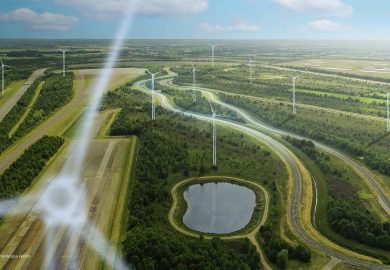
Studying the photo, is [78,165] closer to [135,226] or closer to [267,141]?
[135,226]

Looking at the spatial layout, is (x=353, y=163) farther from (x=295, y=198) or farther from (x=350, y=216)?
(x=350, y=216)

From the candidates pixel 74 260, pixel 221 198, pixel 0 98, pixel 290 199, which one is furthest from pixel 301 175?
pixel 0 98

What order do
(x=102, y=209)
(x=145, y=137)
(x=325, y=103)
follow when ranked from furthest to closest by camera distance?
(x=325, y=103), (x=145, y=137), (x=102, y=209)

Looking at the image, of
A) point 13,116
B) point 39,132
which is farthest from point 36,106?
point 39,132

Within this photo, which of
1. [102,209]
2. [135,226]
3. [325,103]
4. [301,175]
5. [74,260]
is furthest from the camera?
[325,103]

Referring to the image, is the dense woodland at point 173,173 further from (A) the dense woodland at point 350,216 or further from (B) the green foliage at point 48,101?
(B) the green foliage at point 48,101

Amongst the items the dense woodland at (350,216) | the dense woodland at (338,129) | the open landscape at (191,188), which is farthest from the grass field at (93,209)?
Result: the dense woodland at (338,129)
